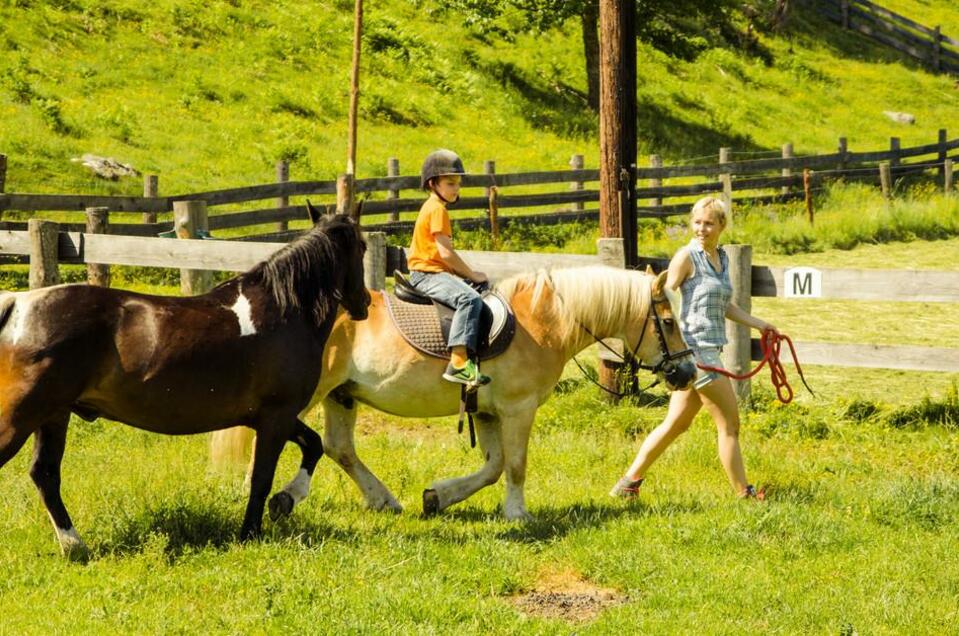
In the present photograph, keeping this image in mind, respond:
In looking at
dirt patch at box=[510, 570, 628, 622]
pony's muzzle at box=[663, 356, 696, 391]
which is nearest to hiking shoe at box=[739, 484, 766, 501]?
pony's muzzle at box=[663, 356, 696, 391]

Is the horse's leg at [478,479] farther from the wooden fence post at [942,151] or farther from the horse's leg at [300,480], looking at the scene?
the wooden fence post at [942,151]

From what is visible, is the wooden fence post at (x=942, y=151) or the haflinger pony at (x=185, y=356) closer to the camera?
the haflinger pony at (x=185, y=356)

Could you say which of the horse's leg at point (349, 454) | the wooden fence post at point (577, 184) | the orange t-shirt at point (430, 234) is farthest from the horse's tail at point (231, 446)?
the wooden fence post at point (577, 184)

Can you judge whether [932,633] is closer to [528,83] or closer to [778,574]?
[778,574]

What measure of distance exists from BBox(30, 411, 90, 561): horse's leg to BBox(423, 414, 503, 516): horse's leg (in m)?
2.07

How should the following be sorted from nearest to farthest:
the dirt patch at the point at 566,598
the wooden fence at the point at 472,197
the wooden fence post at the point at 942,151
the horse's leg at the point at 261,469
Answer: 1. the dirt patch at the point at 566,598
2. the horse's leg at the point at 261,469
3. the wooden fence at the point at 472,197
4. the wooden fence post at the point at 942,151

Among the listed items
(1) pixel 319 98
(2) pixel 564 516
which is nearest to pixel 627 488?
(2) pixel 564 516

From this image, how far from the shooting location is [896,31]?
48.2 metres

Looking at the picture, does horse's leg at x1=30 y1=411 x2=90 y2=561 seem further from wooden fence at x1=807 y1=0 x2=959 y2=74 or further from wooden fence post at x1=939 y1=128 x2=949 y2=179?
wooden fence at x1=807 y1=0 x2=959 y2=74

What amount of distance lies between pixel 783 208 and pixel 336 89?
457 inches

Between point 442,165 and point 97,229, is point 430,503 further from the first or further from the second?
point 97,229

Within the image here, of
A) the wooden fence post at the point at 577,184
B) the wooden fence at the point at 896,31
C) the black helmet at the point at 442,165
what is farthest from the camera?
the wooden fence at the point at 896,31

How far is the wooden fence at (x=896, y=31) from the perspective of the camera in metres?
47.1

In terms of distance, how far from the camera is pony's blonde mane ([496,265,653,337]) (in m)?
7.00
